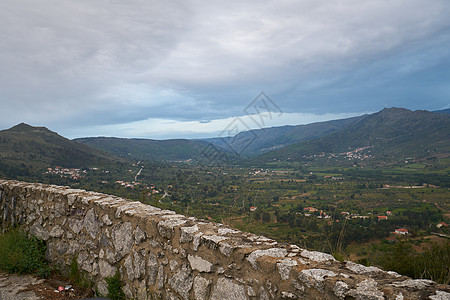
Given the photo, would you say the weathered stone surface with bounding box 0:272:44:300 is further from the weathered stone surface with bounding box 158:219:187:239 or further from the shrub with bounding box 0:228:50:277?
the weathered stone surface with bounding box 158:219:187:239

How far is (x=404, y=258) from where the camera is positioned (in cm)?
315

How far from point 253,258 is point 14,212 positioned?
5.47 meters

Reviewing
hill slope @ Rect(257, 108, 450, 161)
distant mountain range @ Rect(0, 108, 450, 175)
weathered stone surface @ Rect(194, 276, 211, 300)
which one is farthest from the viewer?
hill slope @ Rect(257, 108, 450, 161)

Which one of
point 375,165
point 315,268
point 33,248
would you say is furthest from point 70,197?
point 375,165

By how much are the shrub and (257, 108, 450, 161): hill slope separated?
66.5 meters

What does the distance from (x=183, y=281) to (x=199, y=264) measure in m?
0.28

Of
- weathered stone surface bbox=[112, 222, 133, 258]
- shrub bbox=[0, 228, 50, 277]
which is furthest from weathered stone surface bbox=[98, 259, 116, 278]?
shrub bbox=[0, 228, 50, 277]

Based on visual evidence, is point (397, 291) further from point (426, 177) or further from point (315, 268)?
point (426, 177)

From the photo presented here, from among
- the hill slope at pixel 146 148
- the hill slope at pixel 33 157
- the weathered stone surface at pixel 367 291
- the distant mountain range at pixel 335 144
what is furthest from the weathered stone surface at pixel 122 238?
the hill slope at pixel 146 148

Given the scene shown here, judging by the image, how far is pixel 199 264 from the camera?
2.36 metres

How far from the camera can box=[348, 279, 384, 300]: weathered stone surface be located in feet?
4.51

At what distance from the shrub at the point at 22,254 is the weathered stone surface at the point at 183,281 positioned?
2.57 meters

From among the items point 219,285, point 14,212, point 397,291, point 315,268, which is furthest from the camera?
point 14,212

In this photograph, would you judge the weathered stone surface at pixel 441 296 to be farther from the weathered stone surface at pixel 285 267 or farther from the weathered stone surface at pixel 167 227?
the weathered stone surface at pixel 167 227
